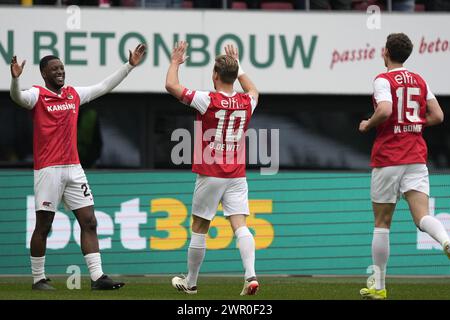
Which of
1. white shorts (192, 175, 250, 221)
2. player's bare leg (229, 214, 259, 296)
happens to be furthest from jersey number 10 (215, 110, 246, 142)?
player's bare leg (229, 214, 259, 296)

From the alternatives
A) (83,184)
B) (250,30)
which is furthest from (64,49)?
(83,184)

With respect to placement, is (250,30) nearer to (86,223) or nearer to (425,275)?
(425,275)

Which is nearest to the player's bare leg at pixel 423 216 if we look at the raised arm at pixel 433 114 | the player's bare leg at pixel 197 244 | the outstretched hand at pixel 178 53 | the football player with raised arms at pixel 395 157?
the football player with raised arms at pixel 395 157

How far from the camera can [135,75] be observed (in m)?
19.0

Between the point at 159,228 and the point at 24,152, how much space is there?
468 cm

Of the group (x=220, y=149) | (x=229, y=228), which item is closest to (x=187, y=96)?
(x=220, y=149)

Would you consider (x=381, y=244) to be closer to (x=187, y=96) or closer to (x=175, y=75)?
(x=187, y=96)

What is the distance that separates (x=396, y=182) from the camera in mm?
9820

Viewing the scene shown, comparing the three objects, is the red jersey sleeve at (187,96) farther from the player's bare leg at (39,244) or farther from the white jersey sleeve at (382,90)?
the player's bare leg at (39,244)

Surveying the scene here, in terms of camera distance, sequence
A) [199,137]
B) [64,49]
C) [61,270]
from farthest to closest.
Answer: [64,49] < [61,270] < [199,137]

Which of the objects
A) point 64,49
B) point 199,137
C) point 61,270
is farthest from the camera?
point 64,49

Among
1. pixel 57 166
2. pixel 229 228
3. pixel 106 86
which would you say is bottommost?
pixel 229 228

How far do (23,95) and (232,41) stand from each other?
8699 millimetres

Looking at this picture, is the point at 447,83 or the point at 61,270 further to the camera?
the point at 447,83
